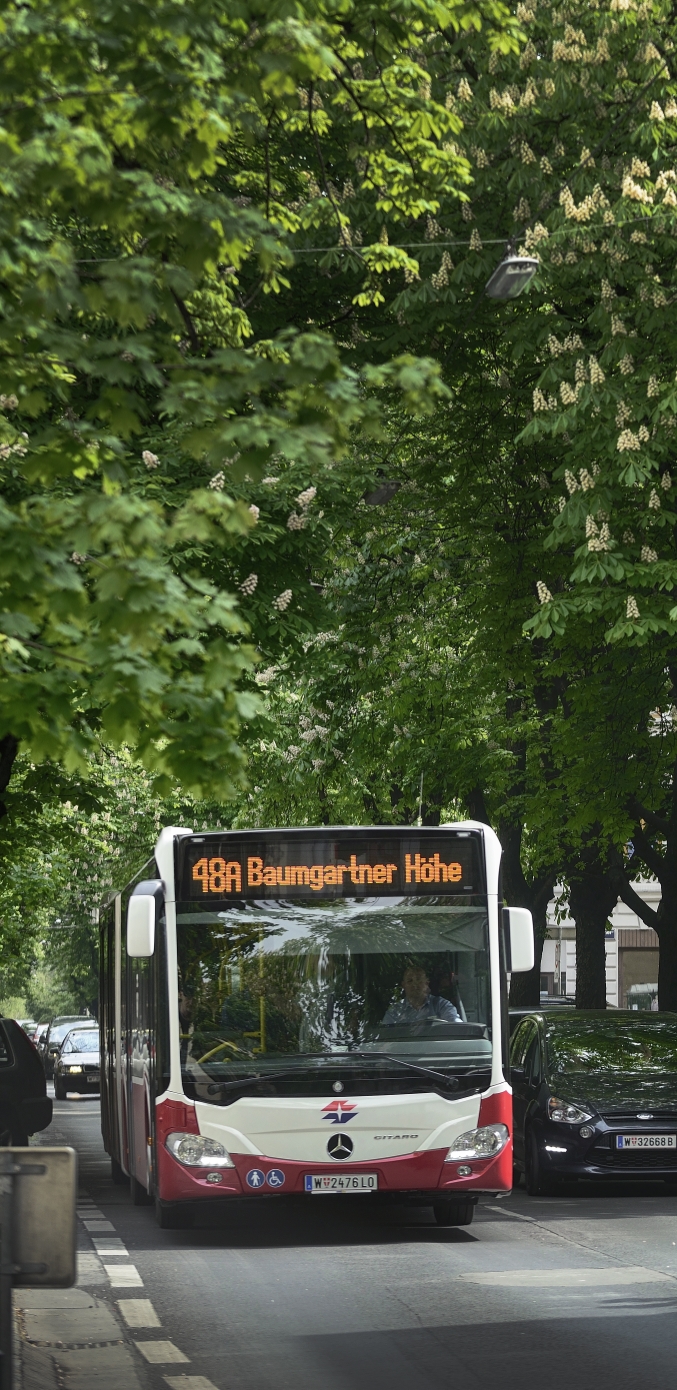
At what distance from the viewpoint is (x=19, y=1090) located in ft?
65.1

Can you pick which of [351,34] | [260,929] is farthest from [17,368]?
[260,929]

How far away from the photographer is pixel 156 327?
13344 millimetres

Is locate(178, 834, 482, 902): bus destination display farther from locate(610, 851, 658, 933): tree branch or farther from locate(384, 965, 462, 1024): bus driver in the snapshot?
locate(610, 851, 658, 933): tree branch

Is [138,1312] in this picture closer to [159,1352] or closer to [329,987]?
[159,1352]

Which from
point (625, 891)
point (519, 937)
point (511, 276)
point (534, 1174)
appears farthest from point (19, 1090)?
point (625, 891)

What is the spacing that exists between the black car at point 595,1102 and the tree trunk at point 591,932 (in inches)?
501

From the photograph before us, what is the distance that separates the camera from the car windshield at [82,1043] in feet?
152

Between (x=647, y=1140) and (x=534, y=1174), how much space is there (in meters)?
1.15

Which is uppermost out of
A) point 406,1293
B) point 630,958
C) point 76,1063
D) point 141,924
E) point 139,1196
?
point 141,924

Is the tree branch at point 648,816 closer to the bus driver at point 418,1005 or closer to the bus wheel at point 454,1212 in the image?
the bus wheel at point 454,1212

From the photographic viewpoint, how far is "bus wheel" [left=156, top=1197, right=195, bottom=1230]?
1387 cm

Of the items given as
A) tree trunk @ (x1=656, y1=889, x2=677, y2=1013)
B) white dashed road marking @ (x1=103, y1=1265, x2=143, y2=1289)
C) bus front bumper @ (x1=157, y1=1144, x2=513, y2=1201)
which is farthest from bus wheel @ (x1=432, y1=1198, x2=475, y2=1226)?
tree trunk @ (x1=656, y1=889, x2=677, y2=1013)

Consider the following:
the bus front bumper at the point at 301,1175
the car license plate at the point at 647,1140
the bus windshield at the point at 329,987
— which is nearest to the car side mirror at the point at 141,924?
the bus windshield at the point at 329,987

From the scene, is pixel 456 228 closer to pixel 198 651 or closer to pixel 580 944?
pixel 198 651
